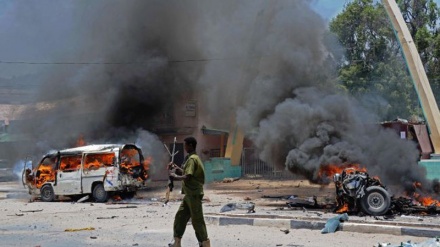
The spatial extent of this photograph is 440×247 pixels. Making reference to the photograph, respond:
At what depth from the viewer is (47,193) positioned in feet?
55.9

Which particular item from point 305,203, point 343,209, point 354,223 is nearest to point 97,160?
point 305,203

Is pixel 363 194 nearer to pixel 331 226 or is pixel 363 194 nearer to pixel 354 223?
pixel 354 223

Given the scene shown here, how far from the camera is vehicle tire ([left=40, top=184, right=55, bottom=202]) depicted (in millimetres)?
16969

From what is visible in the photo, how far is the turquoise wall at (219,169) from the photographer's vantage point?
24.8 meters

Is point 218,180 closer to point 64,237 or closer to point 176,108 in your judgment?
point 176,108

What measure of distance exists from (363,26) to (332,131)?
55.3ft

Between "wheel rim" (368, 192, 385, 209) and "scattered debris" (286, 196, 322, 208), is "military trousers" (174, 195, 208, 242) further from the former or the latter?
"scattered debris" (286, 196, 322, 208)

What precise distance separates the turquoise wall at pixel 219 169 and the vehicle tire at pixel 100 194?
8.67 metres

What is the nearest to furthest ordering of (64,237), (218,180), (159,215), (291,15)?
(64,237) → (159,215) → (291,15) → (218,180)

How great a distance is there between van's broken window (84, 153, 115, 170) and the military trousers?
9.65m

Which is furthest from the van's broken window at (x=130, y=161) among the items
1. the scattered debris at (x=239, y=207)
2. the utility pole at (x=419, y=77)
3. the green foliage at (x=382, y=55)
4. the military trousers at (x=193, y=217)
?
the green foliage at (x=382, y=55)

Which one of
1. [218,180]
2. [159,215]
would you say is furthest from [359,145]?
[218,180]

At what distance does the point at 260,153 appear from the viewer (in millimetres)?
14727

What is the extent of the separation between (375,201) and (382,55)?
1955 centimetres
